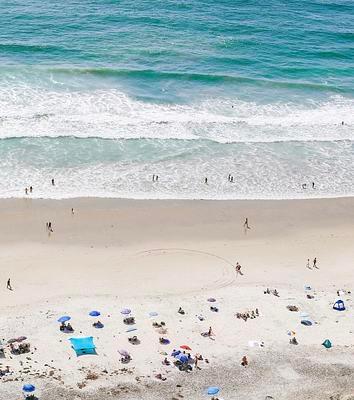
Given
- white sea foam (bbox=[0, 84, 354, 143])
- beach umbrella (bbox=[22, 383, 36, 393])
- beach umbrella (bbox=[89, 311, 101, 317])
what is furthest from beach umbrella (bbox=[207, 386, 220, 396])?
white sea foam (bbox=[0, 84, 354, 143])

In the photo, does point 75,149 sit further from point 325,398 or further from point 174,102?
point 325,398

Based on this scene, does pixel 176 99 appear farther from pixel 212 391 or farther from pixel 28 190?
pixel 212 391

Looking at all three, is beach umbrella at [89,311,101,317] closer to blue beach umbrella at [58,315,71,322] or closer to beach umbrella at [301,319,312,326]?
blue beach umbrella at [58,315,71,322]

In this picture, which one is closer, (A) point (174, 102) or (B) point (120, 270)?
(B) point (120, 270)

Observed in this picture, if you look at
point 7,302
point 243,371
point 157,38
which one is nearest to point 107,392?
point 243,371

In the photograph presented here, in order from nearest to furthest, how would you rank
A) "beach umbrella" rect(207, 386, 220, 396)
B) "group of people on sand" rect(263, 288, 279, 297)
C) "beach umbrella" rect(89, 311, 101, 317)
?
"beach umbrella" rect(207, 386, 220, 396) → "beach umbrella" rect(89, 311, 101, 317) → "group of people on sand" rect(263, 288, 279, 297)

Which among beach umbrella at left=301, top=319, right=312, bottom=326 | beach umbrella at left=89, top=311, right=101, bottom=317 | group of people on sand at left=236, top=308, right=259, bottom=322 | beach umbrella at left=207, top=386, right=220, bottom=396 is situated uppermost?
beach umbrella at left=89, top=311, right=101, bottom=317

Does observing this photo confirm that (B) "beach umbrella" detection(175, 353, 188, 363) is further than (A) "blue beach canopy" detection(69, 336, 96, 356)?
No
